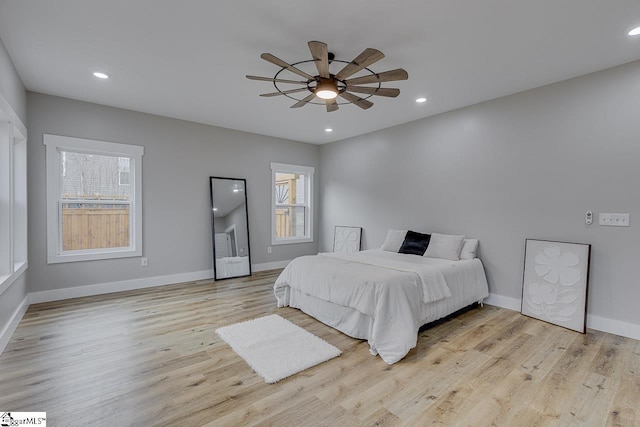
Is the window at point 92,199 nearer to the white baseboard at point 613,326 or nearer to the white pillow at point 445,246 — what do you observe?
the white pillow at point 445,246

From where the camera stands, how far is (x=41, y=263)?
3730mm

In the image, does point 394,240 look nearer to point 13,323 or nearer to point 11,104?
point 13,323

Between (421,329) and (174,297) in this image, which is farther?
(174,297)

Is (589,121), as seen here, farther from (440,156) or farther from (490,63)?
(440,156)

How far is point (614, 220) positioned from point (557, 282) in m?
0.79

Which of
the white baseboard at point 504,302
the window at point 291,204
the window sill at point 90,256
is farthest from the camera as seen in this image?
the window at point 291,204

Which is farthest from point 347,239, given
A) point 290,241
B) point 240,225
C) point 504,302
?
point 504,302

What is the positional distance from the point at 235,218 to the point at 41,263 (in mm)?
2553

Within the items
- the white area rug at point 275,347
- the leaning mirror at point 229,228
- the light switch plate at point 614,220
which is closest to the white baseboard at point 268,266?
the leaning mirror at point 229,228

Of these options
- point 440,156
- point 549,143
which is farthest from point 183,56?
point 549,143

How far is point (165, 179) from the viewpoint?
4.60m

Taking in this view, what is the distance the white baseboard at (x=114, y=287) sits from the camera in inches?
148

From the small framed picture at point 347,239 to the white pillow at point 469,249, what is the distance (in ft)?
6.51

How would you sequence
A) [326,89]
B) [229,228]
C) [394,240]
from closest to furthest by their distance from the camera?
[326,89] → [394,240] → [229,228]
